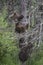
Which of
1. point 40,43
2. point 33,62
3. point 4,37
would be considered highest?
point 4,37

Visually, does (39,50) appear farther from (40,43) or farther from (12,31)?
(12,31)

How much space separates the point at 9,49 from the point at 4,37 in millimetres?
299

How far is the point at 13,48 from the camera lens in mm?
4793

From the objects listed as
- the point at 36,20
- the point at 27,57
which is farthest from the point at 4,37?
the point at 36,20

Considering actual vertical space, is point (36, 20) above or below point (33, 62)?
above

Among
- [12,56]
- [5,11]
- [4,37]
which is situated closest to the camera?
[4,37]

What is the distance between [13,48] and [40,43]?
0.69m

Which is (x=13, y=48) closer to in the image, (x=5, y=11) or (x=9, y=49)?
(x=9, y=49)

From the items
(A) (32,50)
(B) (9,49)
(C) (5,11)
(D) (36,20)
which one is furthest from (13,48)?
(C) (5,11)

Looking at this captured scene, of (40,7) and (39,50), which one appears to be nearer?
(39,50)

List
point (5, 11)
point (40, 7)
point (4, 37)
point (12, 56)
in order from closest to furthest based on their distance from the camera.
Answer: point (4, 37) → point (12, 56) → point (40, 7) → point (5, 11)

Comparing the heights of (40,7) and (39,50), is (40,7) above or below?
above


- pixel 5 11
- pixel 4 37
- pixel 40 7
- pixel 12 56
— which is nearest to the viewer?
pixel 4 37

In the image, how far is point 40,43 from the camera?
5.11m
